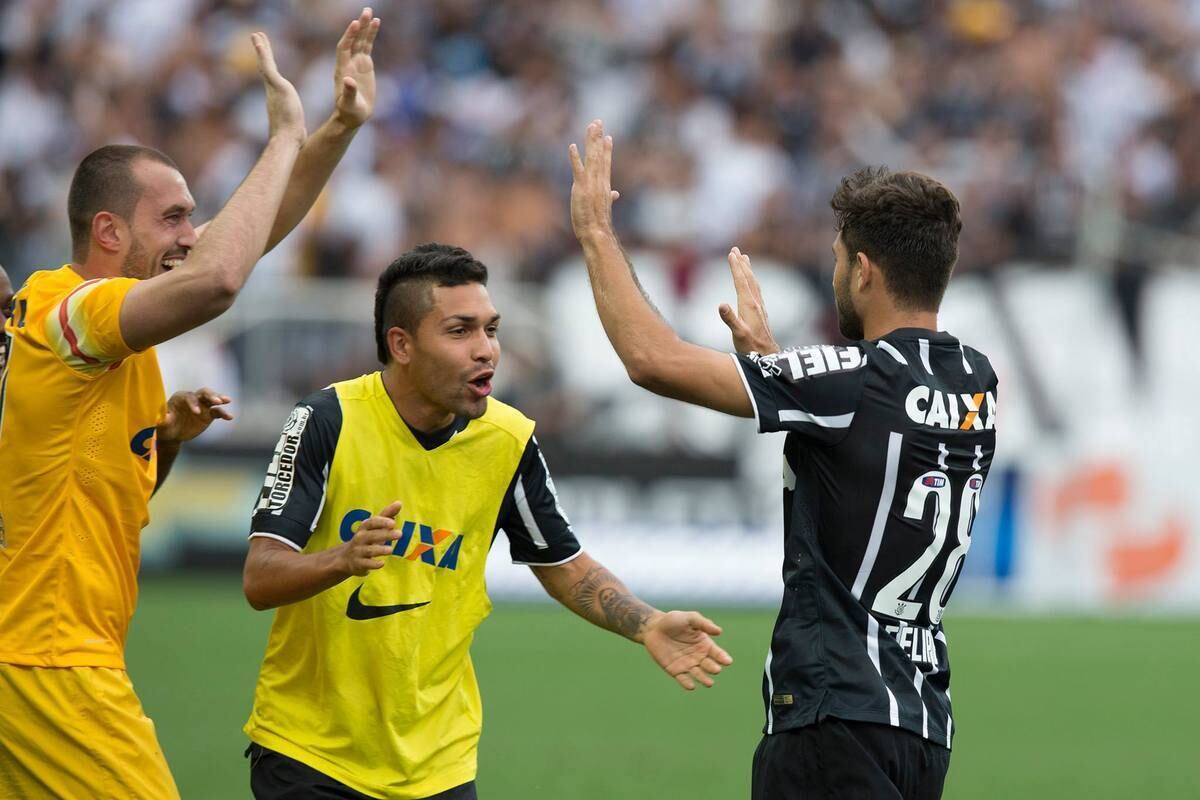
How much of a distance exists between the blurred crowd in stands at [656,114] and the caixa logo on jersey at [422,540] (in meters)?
11.2

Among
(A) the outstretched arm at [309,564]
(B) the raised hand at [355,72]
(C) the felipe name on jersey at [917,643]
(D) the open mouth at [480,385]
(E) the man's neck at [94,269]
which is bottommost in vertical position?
(C) the felipe name on jersey at [917,643]

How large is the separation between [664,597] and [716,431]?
1.72 m

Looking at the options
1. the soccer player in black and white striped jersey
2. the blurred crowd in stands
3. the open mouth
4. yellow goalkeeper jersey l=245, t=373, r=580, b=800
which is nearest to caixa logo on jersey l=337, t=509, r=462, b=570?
yellow goalkeeper jersey l=245, t=373, r=580, b=800

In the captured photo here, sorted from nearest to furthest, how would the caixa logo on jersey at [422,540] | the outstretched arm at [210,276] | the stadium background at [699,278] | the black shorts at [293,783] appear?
the outstretched arm at [210,276]
the black shorts at [293,783]
the caixa logo on jersey at [422,540]
the stadium background at [699,278]

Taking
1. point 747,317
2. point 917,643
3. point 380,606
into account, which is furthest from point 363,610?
point 917,643

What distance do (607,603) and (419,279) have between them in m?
1.27

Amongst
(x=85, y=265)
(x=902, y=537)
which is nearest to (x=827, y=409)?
(x=902, y=537)

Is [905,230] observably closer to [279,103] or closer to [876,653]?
[876,653]

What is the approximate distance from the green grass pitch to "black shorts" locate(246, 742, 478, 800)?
358 cm

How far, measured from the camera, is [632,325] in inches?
187

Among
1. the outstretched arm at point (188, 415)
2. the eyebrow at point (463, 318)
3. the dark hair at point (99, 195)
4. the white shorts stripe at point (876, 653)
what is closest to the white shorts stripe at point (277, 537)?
the outstretched arm at point (188, 415)

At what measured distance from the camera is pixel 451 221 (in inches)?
704

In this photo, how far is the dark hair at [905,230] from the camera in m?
4.83

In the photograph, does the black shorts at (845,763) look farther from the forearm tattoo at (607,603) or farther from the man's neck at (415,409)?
the man's neck at (415,409)
